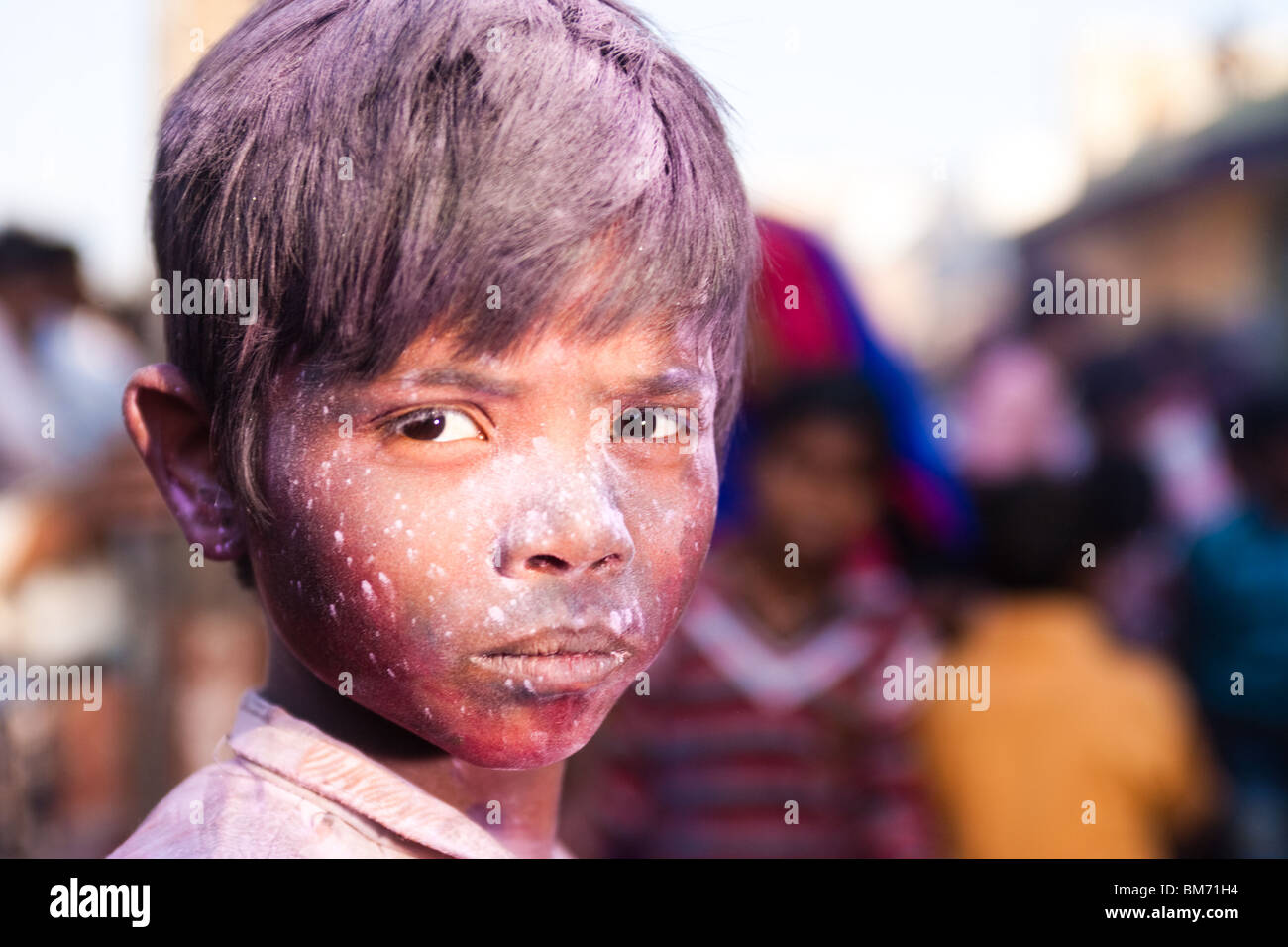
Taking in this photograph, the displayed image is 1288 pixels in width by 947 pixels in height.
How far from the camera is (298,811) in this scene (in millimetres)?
1008

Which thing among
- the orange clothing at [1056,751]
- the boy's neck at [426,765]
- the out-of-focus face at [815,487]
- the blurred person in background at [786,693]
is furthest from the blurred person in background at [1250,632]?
the boy's neck at [426,765]

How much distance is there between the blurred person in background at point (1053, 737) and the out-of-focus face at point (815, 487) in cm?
37

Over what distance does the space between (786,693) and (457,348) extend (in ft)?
4.76

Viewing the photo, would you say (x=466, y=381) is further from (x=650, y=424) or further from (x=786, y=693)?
(x=786, y=693)

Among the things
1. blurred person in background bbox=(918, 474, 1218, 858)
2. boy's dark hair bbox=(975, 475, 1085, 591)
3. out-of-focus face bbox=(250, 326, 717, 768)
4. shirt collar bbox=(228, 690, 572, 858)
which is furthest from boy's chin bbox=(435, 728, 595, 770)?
boy's dark hair bbox=(975, 475, 1085, 591)

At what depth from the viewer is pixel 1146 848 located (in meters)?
2.14

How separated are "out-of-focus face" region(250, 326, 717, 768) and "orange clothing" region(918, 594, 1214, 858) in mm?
1467

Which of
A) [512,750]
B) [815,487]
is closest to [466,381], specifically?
[512,750]

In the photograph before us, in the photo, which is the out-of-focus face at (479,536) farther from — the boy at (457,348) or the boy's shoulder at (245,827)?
the boy's shoulder at (245,827)
